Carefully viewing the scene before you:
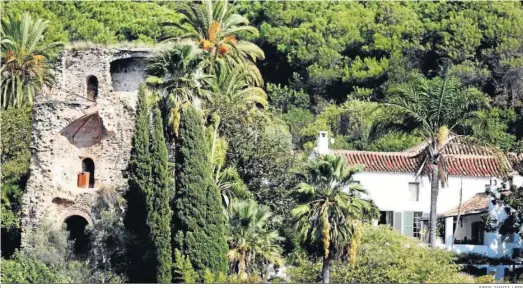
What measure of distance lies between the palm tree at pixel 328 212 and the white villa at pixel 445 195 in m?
8.56

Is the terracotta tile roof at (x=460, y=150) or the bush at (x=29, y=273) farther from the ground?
the terracotta tile roof at (x=460, y=150)

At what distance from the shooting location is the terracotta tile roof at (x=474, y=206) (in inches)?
2308

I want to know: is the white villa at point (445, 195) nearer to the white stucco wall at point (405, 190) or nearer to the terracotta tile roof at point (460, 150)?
the white stucco wall at point (405, 190)

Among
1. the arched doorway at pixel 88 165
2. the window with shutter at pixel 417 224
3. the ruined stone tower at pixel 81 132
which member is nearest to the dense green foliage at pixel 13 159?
the ruined stone tower at pixel 81 132

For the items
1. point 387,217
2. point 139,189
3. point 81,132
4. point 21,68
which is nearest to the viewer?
point 139,189

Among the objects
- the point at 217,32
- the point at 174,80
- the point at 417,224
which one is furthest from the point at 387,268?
the point at 217,32

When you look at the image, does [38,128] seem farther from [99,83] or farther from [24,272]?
[24,272]

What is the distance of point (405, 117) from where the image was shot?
56.8m

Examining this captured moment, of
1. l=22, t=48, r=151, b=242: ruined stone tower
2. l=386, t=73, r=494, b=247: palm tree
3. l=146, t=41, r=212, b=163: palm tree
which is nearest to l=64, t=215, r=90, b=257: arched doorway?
l=22, t=48, r=151, b=242: ruined stone tower

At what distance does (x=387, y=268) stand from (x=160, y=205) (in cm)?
705

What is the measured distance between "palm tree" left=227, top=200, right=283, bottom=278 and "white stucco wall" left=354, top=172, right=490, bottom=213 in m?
8.68

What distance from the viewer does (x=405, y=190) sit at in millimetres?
60656

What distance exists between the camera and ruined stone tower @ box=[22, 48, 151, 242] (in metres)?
55.2

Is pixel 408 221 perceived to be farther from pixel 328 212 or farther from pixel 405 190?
pixel 328 212
